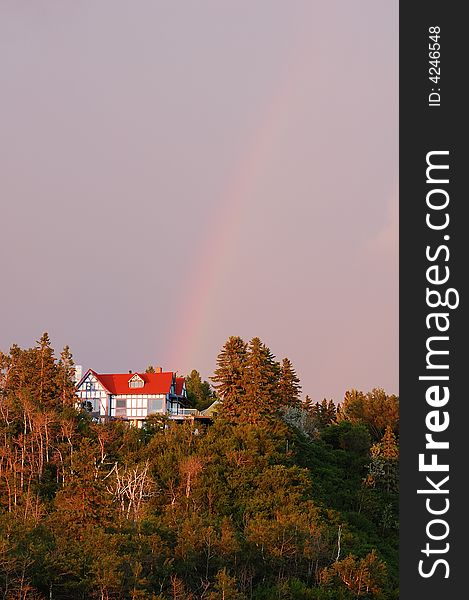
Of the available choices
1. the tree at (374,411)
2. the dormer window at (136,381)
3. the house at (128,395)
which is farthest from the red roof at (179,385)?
the tree at (374,411)

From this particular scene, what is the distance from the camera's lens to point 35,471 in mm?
64812

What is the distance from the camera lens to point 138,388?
86375mm

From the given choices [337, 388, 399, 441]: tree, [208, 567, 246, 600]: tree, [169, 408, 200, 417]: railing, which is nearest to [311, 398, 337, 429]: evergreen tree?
[337, 388, 399, 441]: tree

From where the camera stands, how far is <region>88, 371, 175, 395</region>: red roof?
283 ft

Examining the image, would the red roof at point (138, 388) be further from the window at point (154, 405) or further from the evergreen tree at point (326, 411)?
the evergreen tree at point (326, 411)

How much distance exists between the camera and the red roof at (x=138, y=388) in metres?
86.1

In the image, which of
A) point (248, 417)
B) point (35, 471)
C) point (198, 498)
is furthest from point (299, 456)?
point (35, 471)

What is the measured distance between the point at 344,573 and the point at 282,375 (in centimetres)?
3859

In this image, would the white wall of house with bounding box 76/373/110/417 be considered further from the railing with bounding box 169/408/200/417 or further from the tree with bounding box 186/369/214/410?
the tree with bounding box 186/369/214/410

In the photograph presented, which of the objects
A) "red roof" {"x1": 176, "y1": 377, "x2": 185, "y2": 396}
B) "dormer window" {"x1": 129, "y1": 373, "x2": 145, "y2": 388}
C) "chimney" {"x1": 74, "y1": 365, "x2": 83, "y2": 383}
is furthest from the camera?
"red roof" {"x1": 176, "y1": 377, "x2": 185, "y2": 396}

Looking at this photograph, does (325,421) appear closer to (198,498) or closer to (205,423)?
(205,423)

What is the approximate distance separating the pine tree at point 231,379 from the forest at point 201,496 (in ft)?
0.34

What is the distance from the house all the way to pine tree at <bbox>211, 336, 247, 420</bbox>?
1114 centimetres

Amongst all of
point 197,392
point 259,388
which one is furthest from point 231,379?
point 197,392
